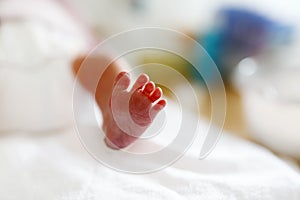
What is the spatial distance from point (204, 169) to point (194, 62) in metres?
0.58

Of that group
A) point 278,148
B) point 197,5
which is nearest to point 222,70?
point 197,5

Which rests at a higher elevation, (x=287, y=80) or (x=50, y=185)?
(x=287, y=80)

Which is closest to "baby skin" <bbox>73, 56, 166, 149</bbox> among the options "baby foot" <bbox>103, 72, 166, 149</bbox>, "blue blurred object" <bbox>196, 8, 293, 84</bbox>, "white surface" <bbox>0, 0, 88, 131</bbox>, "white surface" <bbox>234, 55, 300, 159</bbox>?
"baby foot" <bbox>103, 72, 166, 149</bbox>

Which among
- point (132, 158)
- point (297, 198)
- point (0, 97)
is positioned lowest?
point (0, 97)

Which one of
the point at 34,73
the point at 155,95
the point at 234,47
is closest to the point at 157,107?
the point at 155,95

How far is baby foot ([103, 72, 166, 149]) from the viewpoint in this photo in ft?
2.17

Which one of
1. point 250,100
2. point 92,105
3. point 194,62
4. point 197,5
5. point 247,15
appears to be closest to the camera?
point 92,105

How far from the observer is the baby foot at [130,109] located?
0.66 metres

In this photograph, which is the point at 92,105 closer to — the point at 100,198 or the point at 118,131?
the point at 118,131

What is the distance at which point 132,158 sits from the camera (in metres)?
0.71

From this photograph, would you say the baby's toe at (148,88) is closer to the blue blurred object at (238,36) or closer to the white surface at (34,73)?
the white surface at (34,73)

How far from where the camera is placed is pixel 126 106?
2.22 ft

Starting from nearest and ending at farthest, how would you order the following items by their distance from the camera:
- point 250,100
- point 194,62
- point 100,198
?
point 100,198, point 250,100, point 194,62

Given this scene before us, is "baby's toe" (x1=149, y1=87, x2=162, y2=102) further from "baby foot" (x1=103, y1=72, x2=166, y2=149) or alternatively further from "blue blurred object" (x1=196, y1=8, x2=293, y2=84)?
"blue blurred object" (x1=196, y1=8, x2=293, y2=84)
